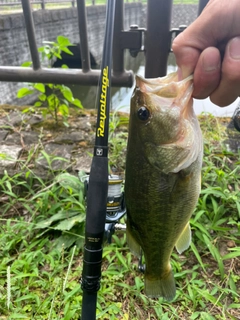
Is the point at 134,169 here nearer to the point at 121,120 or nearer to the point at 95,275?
the point at 95,275

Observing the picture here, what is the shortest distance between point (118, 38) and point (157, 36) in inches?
13.7

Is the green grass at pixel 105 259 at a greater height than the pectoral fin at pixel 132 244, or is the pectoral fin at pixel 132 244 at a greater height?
the pectoral fin at pixel 132 244

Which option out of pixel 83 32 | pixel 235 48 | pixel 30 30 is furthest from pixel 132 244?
pixel 30 30

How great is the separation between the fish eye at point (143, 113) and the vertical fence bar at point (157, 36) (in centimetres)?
151

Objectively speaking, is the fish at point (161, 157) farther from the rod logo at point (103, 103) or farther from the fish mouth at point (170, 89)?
the rod logo at point (103, 103)

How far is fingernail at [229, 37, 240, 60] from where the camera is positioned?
1078 mm

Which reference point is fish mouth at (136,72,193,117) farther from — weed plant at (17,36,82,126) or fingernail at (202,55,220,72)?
weed plant at (17,36,82,126)

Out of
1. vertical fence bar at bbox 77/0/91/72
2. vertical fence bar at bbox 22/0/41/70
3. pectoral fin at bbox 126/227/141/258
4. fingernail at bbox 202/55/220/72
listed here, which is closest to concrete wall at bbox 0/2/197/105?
vertical fence bar at bbox 22/0/41/70

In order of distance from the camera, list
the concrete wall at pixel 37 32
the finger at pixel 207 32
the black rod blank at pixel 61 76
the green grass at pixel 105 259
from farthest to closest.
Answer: the concrete wall at pixel 37 32
the black rod blank at pixel 61 76
the green grass at pixel 105 259
the finger at pixel 207 32

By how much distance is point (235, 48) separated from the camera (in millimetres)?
1083

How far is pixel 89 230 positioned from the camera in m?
1.42

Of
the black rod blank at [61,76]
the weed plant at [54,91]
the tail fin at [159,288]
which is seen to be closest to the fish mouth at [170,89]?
the tail fin at [159,288]

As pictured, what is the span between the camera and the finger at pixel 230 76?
109 cm

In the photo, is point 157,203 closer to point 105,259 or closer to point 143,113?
point 143,113
